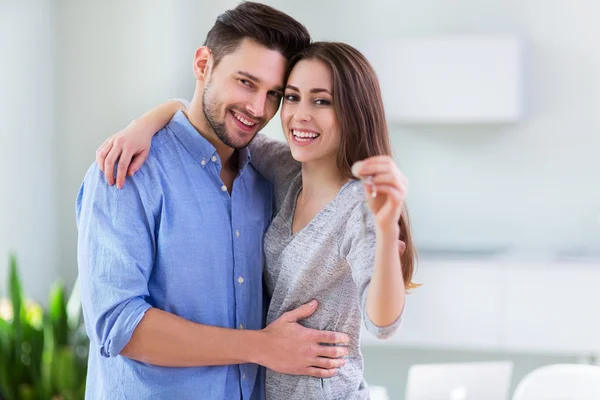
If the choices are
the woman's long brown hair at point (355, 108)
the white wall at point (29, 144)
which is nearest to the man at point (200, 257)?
the woman's long brown hair at point (355, 108)

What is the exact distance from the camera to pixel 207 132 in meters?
1.77

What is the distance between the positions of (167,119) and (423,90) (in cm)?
210

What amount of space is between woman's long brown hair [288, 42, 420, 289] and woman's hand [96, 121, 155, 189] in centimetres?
38

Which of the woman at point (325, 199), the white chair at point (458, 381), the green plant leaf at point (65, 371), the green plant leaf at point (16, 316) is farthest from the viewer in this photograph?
the green plant leaf at point (16, 316)

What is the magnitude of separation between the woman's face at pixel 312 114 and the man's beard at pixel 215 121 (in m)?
0.14

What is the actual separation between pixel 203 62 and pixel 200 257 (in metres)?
0.49

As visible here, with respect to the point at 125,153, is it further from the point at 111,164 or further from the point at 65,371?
the point at 65,371

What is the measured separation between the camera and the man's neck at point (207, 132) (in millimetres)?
1765

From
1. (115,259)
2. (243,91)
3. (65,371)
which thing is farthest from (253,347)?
(65,371)

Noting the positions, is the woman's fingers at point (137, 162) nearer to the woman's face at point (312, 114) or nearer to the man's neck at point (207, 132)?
the man's neck at point (207, 132)

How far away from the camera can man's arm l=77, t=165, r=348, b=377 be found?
1.51m

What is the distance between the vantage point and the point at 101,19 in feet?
13.7

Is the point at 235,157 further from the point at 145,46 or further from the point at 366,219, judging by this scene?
the point at 145,46

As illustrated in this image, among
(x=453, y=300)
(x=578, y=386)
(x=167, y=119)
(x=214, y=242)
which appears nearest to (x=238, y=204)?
(x=214, y=242)
